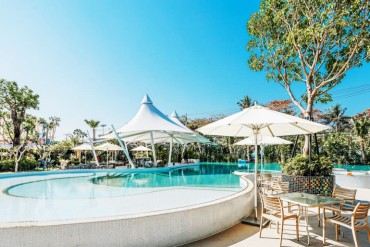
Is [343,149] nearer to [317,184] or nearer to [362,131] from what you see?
[362,131]

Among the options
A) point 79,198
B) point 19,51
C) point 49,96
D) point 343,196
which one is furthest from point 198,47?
point 343,196

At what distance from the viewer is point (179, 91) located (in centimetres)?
3078

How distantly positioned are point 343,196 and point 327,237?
1661 millimetres

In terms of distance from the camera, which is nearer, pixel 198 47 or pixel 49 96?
pixel 198 47

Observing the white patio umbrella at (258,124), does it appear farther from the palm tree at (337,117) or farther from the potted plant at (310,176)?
the palm tree at (337,117)

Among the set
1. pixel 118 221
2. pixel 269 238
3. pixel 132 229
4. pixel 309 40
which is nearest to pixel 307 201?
pixel 269 238

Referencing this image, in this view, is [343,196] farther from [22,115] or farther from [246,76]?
[246,76]

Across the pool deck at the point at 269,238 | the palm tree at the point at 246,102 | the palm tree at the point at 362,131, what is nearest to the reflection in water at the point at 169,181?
the pool deck at the point at 269,238

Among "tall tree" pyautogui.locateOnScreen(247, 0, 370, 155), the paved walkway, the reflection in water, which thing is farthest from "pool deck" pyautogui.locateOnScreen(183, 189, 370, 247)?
the reflection in water

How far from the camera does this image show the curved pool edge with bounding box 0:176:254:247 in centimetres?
302

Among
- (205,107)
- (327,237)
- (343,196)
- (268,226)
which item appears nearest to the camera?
(327,237)

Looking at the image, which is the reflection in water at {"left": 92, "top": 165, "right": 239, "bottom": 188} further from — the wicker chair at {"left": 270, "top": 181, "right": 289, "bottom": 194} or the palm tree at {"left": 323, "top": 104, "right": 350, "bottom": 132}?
the palm tree at {"left": 323, "top": 104, "right": 350, "bottom": 132}

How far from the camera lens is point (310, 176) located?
7176 millimetres

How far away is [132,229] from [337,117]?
44.6 metres
